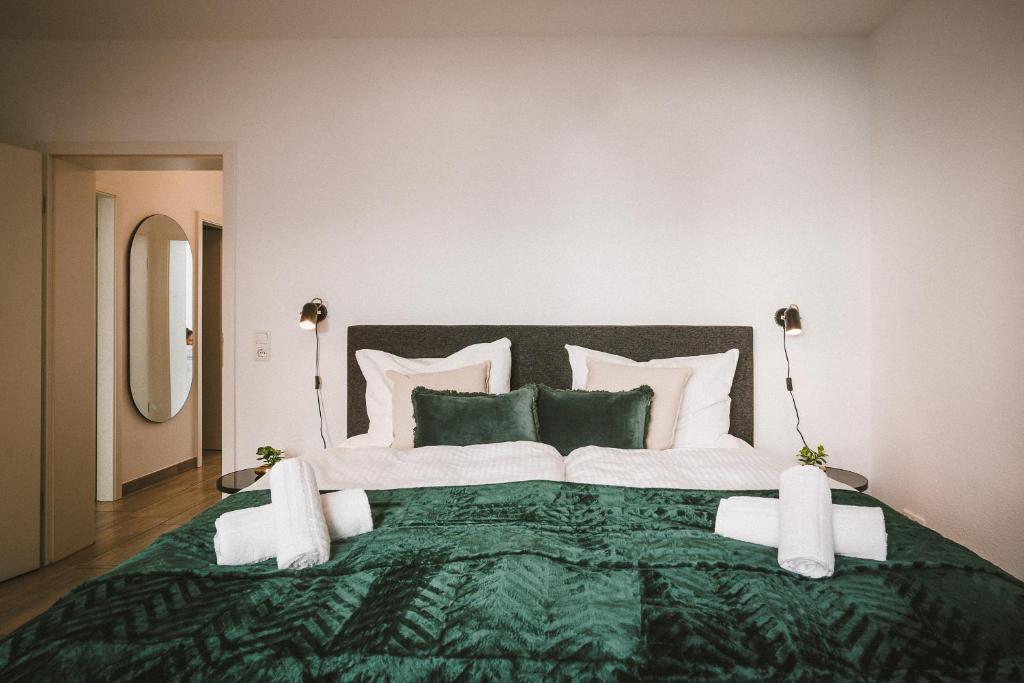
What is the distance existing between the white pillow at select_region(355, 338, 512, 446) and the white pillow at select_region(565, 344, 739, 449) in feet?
1.11

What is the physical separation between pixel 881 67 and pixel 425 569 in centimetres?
319

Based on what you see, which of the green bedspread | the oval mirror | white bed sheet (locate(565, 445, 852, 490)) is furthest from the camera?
the oval mirror

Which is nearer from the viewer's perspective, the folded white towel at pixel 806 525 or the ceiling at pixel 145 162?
the folded white towel at pixel 806 525

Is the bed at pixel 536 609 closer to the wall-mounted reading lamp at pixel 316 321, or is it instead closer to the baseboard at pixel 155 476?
the wall-mounted reading lamp at pixel 316 321

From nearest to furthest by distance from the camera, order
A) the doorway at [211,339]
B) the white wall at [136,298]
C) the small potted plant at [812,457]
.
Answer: the small potted plant at [812,457]
the white wall at [136,298]
the doorway at [211,339]

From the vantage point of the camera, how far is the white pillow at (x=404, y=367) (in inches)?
112

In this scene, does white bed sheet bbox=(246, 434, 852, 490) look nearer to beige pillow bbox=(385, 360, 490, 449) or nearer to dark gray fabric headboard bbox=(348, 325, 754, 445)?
beige pillow bbox=(385, 360, 490, 449)

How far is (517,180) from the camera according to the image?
3.12 metres

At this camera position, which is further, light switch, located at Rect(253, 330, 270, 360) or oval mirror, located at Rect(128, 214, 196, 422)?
oval mirror, located at Rect(128, 214, 196, 422)

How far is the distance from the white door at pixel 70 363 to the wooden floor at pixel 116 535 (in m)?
0.14

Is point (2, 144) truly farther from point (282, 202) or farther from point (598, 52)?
point (598, 52)

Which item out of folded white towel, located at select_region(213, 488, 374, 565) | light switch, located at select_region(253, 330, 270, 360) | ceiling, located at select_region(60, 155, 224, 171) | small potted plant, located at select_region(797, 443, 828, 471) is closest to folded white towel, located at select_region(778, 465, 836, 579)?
folded white towel, located at select_region(213, 488, 374, 565)

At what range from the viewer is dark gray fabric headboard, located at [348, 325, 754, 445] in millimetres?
3035

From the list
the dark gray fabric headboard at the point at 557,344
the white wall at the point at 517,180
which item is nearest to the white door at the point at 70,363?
the white wall at the point at 517,180
